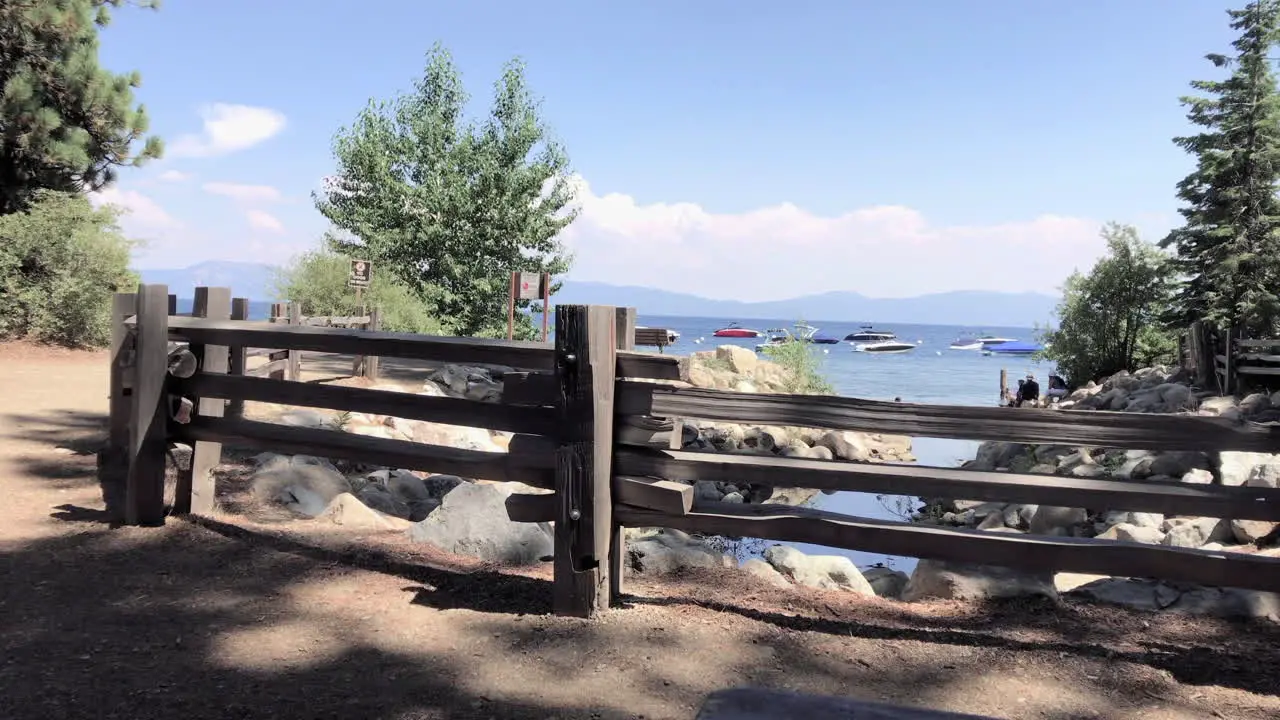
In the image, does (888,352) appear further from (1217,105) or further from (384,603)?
(384,603)

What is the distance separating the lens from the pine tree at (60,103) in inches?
560

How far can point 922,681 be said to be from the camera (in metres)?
3.68

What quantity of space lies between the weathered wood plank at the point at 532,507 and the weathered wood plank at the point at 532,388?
18.8 inches

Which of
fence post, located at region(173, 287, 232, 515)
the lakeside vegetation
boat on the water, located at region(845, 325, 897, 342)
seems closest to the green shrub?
the lakeside vegetation

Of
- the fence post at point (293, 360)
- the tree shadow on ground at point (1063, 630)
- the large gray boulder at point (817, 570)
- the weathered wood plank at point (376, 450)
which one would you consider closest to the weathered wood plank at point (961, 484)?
the weathered wood plank at point (376, 450)

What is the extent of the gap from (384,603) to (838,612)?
7.66ft

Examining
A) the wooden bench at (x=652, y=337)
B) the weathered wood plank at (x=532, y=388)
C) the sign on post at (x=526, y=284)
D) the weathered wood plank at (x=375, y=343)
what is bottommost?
the weathered wood plank at (x=532, y=388)

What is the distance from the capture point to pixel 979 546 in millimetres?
3990

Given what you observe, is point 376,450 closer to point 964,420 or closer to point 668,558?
point 668,558

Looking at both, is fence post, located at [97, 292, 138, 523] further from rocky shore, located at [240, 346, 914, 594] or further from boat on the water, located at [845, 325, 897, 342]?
boat on the water, located at [845, 325, 897, 342]

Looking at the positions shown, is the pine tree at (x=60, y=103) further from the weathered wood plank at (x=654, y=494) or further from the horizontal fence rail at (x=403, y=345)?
the weathered wood plank at (x=654, y=494)

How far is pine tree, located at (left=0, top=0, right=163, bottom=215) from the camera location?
14.2 metres

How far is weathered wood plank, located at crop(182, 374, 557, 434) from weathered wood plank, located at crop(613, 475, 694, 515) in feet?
1.50

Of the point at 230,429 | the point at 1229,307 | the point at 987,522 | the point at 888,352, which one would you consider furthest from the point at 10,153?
the point at 888,352
